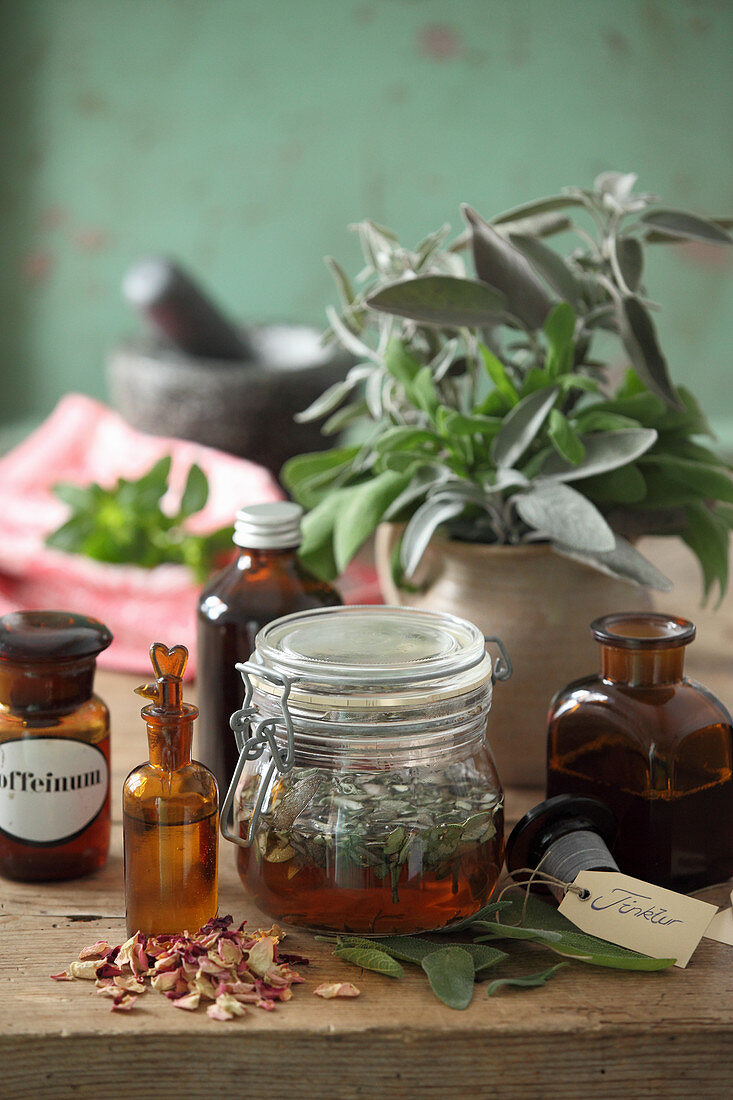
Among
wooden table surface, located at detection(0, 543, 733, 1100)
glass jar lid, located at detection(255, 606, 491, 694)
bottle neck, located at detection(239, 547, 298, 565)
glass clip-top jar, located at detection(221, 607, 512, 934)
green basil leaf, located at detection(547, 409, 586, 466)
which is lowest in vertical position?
wooden table surface, located at detection(0, 543, 733, 1100)

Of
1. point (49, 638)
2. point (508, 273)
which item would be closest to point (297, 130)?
point (508, 273)

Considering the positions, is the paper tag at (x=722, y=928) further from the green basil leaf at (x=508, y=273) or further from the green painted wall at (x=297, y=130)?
the green painted wall at (x=297, y=130)

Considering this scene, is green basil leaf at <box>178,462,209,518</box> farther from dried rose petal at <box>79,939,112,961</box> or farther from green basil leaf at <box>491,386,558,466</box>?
dried rose petal at <box>79,939,112,961</box>

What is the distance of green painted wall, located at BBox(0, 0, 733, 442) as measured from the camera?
82.7 inches

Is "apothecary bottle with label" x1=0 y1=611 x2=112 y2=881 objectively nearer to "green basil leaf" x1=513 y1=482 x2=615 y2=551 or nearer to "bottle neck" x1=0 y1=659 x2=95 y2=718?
"bottle neck" x1=0 y1=659 x2=95 y2=718

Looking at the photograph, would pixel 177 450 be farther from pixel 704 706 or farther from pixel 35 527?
pixel 704 706

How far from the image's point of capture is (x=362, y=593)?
1192 mm

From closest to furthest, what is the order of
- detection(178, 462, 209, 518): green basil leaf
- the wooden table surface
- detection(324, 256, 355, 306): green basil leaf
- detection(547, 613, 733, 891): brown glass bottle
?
the wooden table surface, detection(547, 613, 733, 891): brown glass bottle, detection(324, 256, 355, 306): green basil leaf, detection(178, 462, 209, 518): green basil leaf

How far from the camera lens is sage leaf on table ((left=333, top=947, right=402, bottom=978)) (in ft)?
1.86

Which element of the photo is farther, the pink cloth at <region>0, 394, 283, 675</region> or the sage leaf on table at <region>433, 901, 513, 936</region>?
the pink cloth at <region>0, 394, 283, 675</region>

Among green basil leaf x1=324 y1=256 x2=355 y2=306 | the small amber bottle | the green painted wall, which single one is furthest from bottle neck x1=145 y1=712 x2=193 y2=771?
the green painted wall

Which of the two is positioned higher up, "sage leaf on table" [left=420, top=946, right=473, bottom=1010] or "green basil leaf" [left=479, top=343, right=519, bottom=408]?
"green basil leaf" [left=479, top=343, right=519, bottom=408]

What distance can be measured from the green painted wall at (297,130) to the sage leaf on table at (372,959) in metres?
1.79

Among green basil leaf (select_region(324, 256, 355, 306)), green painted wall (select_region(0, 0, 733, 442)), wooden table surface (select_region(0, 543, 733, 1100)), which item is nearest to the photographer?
wooden table surface (select_region(0, 543, 733, 1100))
